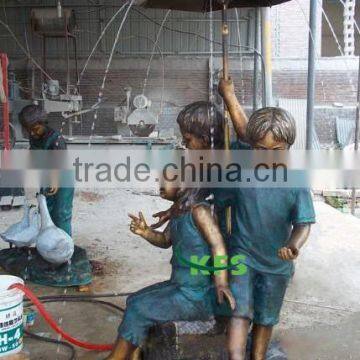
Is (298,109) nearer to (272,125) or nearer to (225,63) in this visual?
(225,63)

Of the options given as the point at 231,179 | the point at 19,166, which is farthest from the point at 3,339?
the point at 19,166

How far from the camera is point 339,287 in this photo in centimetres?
430

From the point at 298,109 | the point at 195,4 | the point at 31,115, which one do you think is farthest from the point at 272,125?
the point at 298,109

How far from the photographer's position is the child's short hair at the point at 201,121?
254 centimetres

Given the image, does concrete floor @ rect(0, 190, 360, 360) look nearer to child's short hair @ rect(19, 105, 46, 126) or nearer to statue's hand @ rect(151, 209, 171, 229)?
statue's hand @ rect(151, 209, 171, 229)

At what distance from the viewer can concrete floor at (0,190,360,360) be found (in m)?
3.30

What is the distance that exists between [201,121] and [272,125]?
1.21 ft

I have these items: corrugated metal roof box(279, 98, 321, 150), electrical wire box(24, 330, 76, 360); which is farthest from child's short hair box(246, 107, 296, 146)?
corrugated metal roof box(279, 98, 321, 150)

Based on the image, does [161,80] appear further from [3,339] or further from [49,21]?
[3,339]

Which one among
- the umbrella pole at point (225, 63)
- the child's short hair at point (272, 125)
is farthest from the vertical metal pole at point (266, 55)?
the child's short hair at point (272, 125)

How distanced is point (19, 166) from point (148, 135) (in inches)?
161

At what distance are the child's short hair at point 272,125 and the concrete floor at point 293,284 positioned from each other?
58.3 inches

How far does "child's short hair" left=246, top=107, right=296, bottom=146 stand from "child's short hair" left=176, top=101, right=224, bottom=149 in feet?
0.74

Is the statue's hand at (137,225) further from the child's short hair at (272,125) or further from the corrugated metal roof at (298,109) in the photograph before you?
the corrugated metal roof at (298,109)
